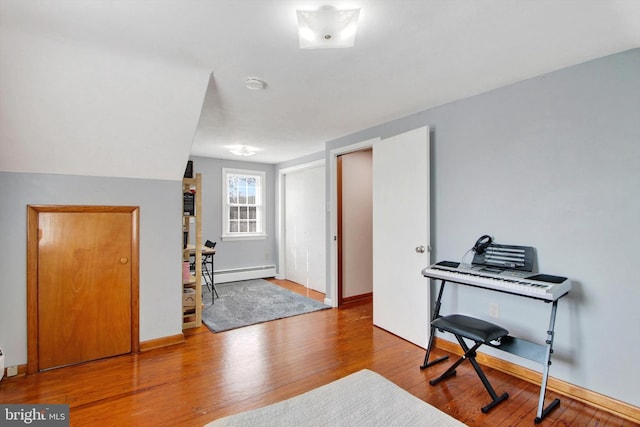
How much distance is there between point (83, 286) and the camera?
2.67m

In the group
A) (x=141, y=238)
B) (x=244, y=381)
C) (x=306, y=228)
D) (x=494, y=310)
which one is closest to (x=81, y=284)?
(x=141, y=238)

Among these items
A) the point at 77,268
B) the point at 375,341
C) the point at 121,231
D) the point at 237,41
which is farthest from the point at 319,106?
the point at 77,268

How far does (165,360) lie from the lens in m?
2.69

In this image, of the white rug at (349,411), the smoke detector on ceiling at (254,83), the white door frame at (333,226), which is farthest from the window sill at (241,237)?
the white rug at (349,411)

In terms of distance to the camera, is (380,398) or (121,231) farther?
(121,231)

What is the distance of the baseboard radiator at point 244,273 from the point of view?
551 centimetres

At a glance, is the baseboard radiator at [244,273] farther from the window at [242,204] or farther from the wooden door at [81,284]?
the wooden door at [81,284]

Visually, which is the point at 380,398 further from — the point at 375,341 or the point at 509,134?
the point at 509,134

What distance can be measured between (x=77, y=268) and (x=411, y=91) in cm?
323

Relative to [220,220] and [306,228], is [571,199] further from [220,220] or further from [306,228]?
[220,220]

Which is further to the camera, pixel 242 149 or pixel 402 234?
pixel 242 149

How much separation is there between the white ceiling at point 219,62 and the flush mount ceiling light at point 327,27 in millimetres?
40

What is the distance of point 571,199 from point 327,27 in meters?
2.01

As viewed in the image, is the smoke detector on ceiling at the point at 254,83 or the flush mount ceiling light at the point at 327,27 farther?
the smoke detector on ceiling at the point at 254,83
